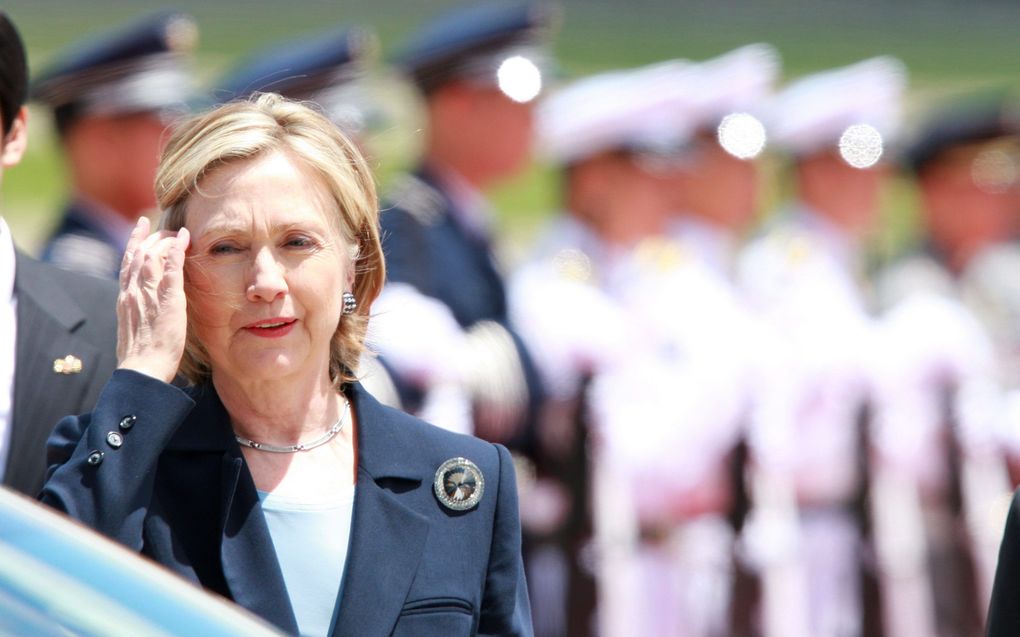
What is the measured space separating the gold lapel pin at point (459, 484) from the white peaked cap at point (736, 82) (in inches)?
123

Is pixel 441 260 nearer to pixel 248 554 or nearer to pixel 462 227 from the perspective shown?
pixel 462 227

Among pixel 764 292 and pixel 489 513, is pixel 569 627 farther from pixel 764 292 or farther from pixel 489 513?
pixel 489 513

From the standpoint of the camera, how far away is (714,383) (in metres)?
4.83

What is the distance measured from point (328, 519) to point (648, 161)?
3161 millimetres

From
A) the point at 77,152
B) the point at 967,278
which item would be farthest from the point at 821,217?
the point at 77,152

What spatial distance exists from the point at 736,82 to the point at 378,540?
3.39 meters

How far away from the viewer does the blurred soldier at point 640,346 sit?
4.59m

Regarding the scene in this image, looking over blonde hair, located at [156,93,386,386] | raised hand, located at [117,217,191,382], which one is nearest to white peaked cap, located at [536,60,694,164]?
blonde hair, located at [156,93,386,386]

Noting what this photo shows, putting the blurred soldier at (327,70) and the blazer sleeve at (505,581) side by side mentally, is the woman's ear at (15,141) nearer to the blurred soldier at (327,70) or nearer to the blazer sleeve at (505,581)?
the blazer sleeve at (505,581)

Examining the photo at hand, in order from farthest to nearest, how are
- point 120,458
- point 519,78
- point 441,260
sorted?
1. point 519,78
2. point 441,260
3. point 120,458

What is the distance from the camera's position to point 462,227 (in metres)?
4.43

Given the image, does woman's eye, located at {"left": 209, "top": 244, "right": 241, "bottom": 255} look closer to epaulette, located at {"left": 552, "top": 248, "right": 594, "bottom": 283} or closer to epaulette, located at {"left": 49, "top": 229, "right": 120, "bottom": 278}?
epaulette, located at {"left": 49, "top": 229, "right": 120, "bottom": 278}

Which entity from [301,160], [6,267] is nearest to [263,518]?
[301,160]

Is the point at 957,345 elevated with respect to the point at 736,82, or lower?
lower
